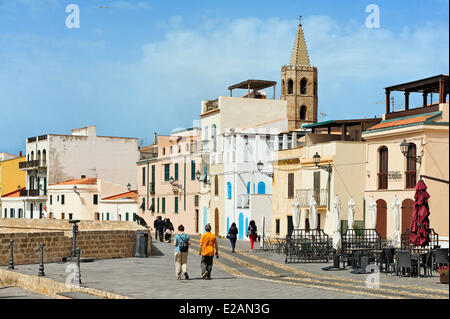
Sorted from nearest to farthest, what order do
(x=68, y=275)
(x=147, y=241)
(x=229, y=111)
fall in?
(x=68, y=275) → (x=147, y=241) → (x=229, y=111)

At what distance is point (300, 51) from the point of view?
98.5m

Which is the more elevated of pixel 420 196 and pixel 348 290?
pixel 420 196

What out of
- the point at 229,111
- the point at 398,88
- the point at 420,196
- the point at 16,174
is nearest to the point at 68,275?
the point at 420,196

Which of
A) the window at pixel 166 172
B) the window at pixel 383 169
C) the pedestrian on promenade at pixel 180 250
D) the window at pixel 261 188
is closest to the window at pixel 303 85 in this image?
the window at pixel 166 172

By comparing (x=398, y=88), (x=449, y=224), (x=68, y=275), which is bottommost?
(x=68, y=275)

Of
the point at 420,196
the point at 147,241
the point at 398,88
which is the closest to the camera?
the point at 420,196

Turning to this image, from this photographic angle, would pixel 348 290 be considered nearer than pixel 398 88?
Yes

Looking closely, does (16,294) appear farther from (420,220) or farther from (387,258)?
(420,220)

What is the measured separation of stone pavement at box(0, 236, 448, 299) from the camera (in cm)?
1535

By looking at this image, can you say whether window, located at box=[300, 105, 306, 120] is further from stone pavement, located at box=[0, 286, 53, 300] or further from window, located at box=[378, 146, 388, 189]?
stone pavement, located at box=[0, 286, 53, 300]

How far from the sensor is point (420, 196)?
52.3 feet
